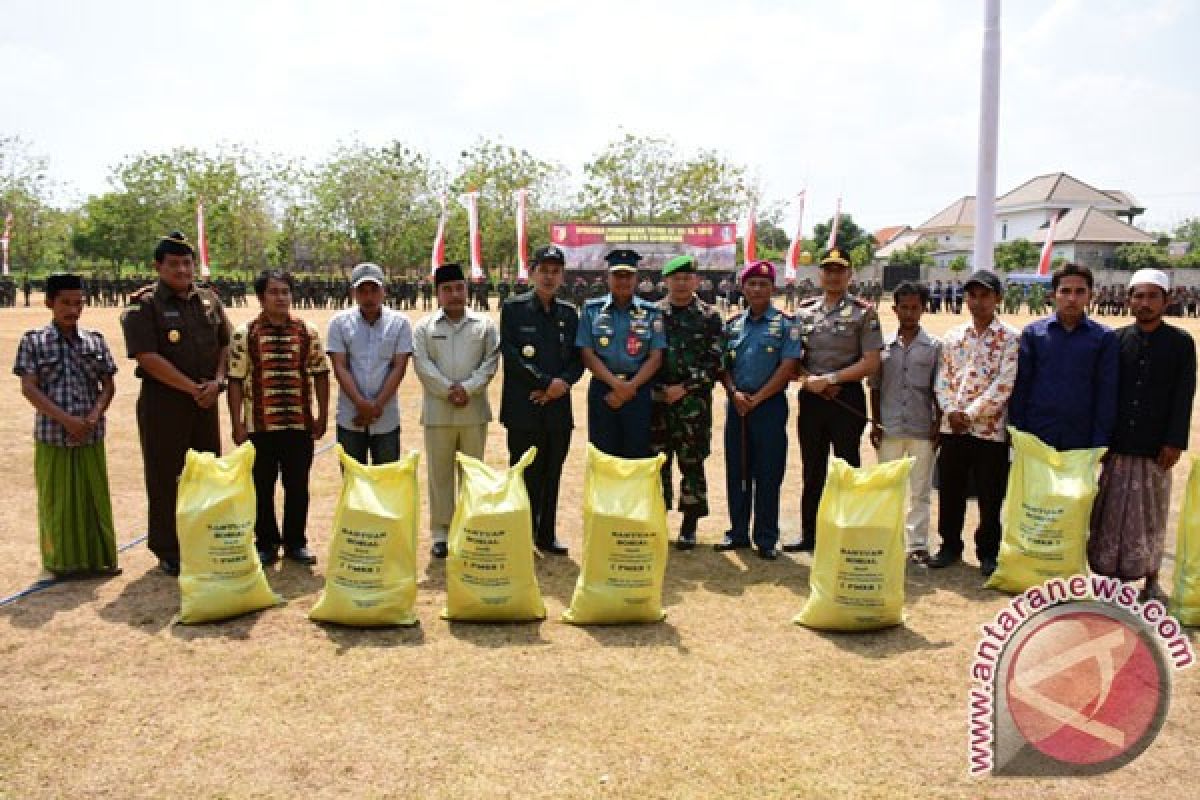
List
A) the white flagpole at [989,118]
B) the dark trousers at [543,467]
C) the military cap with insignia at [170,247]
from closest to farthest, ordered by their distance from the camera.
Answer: the military cap with insignia at [170,247]
the dark trousers at [543,467]
the white flagpole at [989,118]

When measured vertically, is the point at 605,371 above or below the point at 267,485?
above

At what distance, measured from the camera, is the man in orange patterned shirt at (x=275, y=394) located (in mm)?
4824

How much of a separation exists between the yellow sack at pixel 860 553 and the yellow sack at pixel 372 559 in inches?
70.4

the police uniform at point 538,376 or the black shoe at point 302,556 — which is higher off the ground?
the police uniform at point 538,376

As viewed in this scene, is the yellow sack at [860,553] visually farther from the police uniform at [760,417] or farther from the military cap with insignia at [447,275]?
the military cap with insignia at [447,275]

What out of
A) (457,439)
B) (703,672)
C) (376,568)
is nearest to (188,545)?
(376,568)

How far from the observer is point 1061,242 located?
6353 centimetres

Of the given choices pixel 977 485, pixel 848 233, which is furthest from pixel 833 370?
pixel 848 233

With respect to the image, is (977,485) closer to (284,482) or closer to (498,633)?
(498,633)

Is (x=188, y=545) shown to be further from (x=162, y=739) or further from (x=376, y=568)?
(x=162, y=739)

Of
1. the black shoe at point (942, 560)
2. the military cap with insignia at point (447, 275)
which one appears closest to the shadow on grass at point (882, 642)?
the black shoe at point (942, 560)

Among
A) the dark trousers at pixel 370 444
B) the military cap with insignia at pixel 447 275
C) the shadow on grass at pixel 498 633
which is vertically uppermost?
the military cap with insignia at pixel 447 275

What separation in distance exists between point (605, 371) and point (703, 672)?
1.94m

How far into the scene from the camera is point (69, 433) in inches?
182
